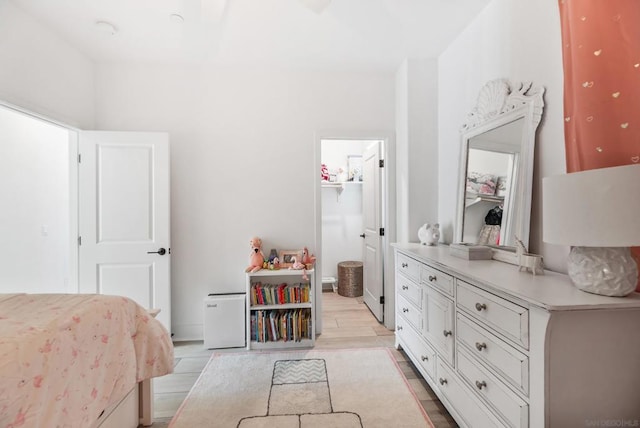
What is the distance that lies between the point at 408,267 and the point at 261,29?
2.21m

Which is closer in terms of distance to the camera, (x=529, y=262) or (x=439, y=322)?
(x=529, y=262)

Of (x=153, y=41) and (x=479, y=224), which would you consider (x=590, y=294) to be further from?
(x=153, y=41)

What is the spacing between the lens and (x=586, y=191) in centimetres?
103

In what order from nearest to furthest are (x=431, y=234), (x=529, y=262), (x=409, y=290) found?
(x=529, y=262), (x=409, y=290), (x=431, y=234)

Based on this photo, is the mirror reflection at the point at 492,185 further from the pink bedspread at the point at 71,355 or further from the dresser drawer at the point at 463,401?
the pink bedspread at the point at 71,355

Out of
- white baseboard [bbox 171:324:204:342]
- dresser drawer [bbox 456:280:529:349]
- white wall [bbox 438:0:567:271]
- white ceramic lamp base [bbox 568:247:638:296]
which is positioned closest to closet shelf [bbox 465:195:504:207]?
white wall [bbox 438:0:567:271]

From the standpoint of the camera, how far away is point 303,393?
204 cm

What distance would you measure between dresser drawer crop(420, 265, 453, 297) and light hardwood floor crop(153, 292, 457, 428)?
77 centimetres

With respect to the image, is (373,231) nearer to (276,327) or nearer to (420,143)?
(420,143)

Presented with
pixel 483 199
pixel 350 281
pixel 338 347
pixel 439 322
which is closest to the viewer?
pixel 439 322

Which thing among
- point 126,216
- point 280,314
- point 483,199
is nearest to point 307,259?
point 280,314

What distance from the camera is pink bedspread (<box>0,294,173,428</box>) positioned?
963 mm

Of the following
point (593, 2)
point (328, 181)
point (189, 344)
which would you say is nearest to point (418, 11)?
point (593, 2)

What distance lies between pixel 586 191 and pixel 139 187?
316 centimetres
